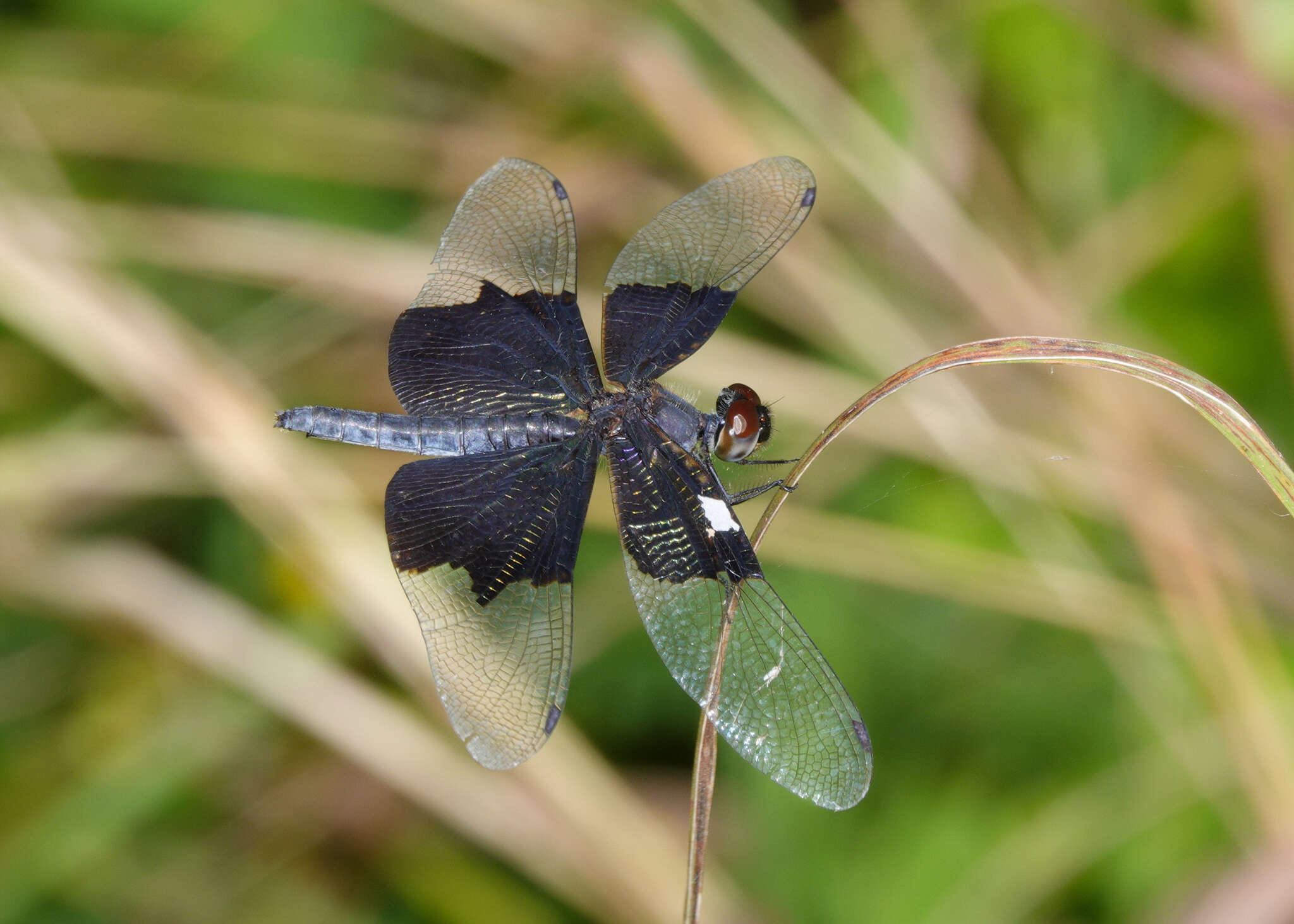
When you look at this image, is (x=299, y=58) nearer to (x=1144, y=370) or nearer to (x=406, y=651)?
(x=406, y=651)

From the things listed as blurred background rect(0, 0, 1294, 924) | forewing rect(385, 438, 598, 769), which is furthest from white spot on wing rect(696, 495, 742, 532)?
blurred background rect(0, 0, 1294, 924)

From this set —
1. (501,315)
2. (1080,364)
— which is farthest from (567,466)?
(1080,364)

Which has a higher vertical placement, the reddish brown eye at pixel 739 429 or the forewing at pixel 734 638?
the reddish brown eye at pixel 739 429

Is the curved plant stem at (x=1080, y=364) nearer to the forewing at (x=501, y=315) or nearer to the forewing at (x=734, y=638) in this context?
the forewing at (x=734, y=638)

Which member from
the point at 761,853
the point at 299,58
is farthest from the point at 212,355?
the point at 761,853

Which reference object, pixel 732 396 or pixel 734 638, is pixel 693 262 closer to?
pixel 732 396

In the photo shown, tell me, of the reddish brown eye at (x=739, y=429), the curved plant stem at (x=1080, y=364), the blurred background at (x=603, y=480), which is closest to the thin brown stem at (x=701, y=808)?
the curved plant stem at (x=1080, y=364)

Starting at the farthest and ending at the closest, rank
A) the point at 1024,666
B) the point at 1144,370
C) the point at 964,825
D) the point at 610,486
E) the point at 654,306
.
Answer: the point at 1024,666, the point at 964,825, the point at 654,306, the point at 610,486, the point at 1144,370
